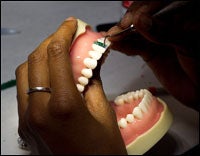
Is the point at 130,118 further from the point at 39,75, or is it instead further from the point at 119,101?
the point at 39,75

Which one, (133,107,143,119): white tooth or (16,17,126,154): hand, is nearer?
(16,17,126,154): hand

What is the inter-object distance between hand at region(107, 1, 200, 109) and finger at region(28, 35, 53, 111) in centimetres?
17

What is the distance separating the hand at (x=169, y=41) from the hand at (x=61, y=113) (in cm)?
15

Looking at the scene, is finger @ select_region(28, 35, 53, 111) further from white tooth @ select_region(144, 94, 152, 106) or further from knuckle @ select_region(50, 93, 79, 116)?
Answer: white tooth @ select_region(144, 94, 152, 106)

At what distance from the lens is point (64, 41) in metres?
0.67

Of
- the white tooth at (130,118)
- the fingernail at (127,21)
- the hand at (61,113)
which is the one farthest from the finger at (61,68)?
the white tooth at (130,118)

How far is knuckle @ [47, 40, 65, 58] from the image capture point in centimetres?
64

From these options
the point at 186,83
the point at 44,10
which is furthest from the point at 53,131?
the point at 44,10

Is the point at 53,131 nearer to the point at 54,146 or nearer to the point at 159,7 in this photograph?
the point at 54,146

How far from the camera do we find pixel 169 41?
2.21 feet

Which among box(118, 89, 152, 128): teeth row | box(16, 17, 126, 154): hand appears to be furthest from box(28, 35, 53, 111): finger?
box(118, 89, 152, 128): teeth row

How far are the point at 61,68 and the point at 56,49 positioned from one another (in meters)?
0.04

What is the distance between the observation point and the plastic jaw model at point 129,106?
710mm

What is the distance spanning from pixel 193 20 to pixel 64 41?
243 mm
